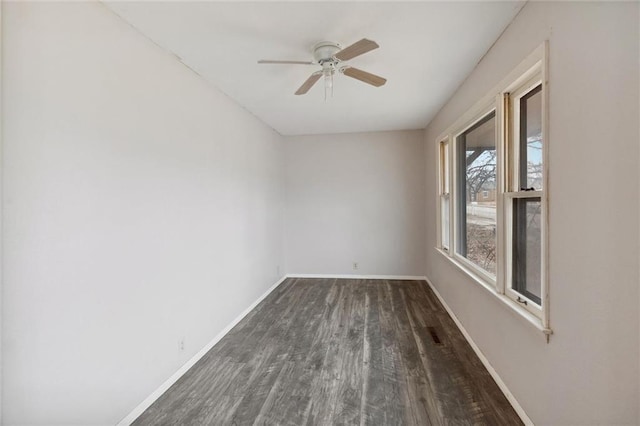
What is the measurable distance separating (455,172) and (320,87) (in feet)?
6.02

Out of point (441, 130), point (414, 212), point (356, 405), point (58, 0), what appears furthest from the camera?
point (414, 212)

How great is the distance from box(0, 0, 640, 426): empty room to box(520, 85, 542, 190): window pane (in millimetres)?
15

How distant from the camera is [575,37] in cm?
128

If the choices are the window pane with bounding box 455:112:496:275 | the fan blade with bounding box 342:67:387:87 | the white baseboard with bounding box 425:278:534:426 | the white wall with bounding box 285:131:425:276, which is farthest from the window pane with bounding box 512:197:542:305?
the white wall with bounding box 285:131:425:276

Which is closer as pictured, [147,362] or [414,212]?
[147,362]

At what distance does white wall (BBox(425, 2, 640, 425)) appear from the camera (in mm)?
1047

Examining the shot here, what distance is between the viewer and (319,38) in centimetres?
199

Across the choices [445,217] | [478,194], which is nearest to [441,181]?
[445,217]

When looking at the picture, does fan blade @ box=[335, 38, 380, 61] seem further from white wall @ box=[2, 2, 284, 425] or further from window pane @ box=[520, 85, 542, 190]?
white wall @ box=[2, 2, 284, 425]

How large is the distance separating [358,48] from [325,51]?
0.36m

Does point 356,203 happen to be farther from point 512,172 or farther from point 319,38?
point 319,38

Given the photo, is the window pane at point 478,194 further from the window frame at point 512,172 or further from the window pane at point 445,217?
the window pane at point 445,217

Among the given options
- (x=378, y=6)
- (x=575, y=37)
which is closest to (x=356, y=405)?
(x=575, y=37)

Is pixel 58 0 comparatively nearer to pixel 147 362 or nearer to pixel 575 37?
pixel 147 362
